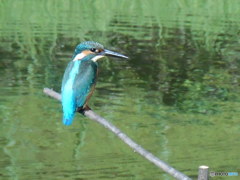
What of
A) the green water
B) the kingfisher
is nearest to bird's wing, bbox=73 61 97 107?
the kingfisher

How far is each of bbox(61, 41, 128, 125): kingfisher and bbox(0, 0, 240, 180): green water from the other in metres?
1.33

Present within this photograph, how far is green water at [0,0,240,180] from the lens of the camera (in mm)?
5363

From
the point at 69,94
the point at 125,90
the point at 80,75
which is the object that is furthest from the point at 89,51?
the point at 125,90

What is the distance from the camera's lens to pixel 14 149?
218 inches

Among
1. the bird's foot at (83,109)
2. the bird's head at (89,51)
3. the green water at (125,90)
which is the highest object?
the bird's head at (89,51)

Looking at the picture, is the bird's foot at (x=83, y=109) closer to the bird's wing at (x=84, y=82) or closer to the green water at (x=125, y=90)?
the bird's wing at (x=84, y=82)

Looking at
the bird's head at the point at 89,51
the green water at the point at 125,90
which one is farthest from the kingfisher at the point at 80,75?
the green water at the point at 125,90

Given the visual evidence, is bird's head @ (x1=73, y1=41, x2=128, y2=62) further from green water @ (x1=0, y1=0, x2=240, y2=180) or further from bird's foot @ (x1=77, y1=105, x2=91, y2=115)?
green water @ (x1=0, y1=0, x2=240, y2=180)

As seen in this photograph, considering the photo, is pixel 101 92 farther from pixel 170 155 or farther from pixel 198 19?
pixel 198 19

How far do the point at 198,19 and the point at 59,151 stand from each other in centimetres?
646

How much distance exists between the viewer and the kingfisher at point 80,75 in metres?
3.59

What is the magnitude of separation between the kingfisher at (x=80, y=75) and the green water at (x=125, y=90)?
133cm

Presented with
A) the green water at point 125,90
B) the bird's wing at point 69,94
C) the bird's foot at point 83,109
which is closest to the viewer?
the bird's wing at point 69,94

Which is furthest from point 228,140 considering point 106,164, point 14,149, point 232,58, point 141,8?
point 141,8
